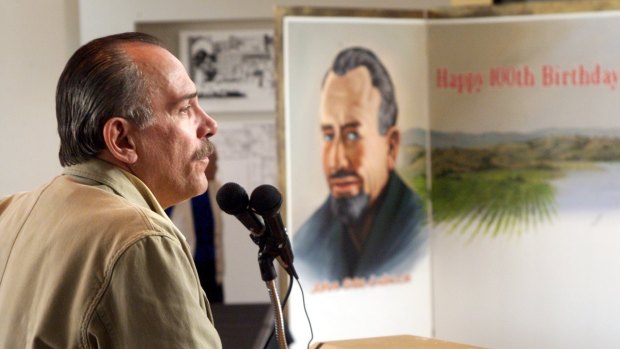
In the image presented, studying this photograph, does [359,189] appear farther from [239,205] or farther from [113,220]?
[113,220]

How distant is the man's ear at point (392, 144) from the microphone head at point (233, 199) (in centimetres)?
200

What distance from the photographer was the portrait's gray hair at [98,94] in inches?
56.9

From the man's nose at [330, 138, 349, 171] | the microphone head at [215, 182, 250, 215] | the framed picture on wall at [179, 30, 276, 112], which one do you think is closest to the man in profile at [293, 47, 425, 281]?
the man's nose at [330, 138, 349, 171]

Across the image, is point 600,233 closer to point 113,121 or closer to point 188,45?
point 113,121

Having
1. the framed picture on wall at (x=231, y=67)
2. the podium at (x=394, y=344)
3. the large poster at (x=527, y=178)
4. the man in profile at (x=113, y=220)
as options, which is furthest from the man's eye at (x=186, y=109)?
the framed picture on wall at (x=231, y=67)

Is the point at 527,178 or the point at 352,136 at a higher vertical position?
the point at 352,136

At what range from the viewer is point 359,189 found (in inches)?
141

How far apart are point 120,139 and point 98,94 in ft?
0.26

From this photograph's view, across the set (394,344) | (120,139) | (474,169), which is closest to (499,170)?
(474,169)

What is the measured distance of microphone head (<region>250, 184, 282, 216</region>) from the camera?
165 centimetres

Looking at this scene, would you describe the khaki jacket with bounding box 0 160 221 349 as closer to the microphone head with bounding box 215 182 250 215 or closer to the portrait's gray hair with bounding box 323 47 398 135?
the microphone head with bounding box 215 182 250 215

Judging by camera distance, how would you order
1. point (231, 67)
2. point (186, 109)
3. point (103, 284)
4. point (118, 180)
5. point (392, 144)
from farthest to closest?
point (231, 67), point (392, 144), point (186, 109), point (118, 180), point (103, 284)

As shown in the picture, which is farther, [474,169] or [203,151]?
[474,169]

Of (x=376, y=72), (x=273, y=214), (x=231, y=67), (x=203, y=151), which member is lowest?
(x=273, y=214)
